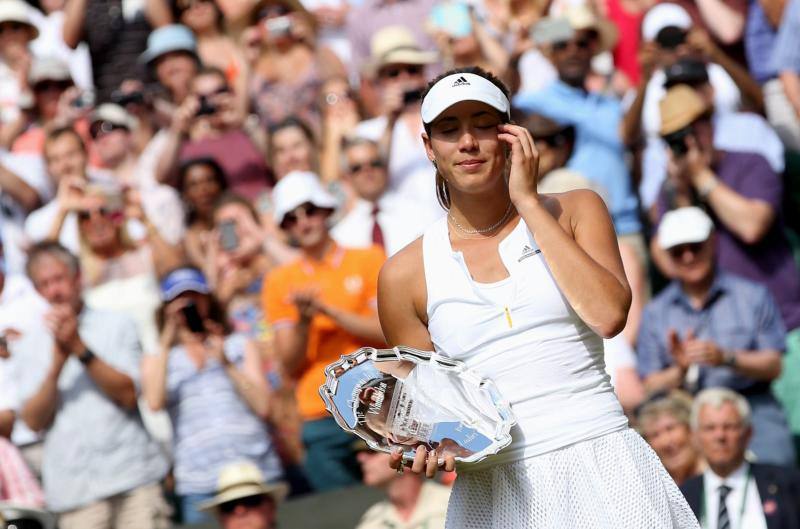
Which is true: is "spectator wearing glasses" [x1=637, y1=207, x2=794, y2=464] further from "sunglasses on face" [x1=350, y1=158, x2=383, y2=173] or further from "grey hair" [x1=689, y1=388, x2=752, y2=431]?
"sunglasses on face" [x1=350, y1=158, x2=383, y2=173]

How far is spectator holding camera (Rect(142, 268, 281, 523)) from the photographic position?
7.57m

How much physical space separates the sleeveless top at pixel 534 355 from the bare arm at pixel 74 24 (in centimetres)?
751

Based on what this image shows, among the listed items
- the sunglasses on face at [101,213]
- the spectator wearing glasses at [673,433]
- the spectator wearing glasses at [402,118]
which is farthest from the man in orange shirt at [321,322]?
the sunglasses on face at [101,213]

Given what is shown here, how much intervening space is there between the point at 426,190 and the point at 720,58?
187 cm

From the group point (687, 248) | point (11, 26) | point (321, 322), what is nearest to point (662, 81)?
point (687, 248)

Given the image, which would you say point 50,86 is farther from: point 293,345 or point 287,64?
point 293,345

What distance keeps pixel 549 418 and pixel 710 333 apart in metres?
3.84

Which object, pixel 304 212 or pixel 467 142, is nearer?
pixel 467 142

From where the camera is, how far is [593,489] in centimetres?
370

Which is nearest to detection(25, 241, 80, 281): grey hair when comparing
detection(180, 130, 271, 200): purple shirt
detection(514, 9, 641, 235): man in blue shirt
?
detection(180, 130, 271, 200): purple shirt

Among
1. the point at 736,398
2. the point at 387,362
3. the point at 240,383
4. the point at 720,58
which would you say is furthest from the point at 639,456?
the point at 720,58

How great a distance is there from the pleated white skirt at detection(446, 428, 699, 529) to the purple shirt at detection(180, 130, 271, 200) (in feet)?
18.1

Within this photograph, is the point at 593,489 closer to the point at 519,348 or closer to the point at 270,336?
the point at 519,348

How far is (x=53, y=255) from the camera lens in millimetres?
7938
